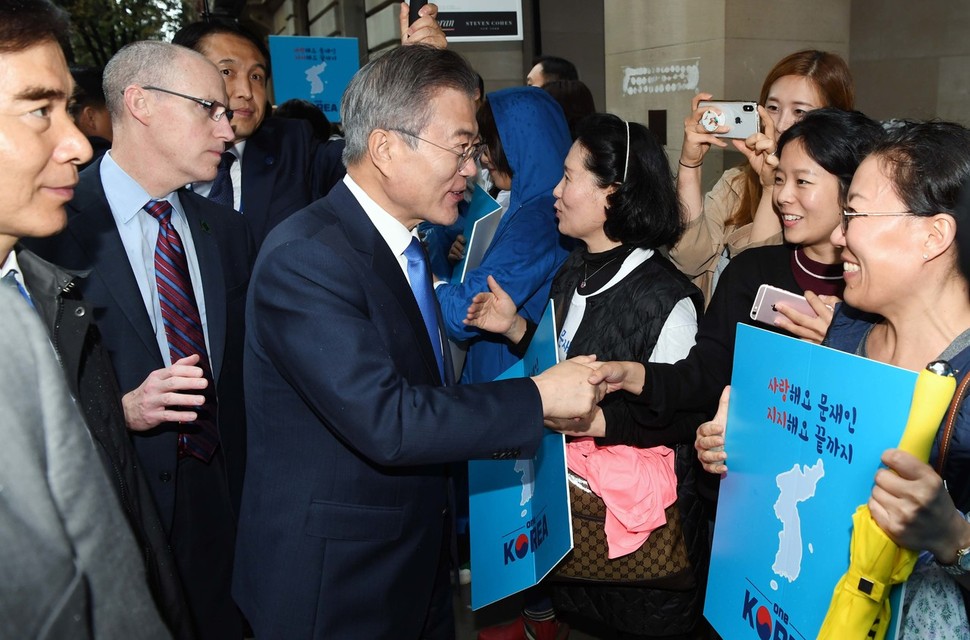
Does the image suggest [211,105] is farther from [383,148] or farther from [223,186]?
[383,148]

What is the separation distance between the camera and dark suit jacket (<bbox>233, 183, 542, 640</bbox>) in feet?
5.95

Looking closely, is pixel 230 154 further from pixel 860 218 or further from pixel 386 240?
pixel 860 218

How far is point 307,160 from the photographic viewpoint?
13.6 feet

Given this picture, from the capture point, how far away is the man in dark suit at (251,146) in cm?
380

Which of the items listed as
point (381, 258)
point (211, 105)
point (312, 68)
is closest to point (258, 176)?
point (211, 105)

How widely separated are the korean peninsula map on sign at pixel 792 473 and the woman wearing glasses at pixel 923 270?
0.24m

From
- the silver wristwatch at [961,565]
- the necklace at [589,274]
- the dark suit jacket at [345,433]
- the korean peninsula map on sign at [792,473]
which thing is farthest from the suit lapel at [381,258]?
the silver wristwatch at [961,565]

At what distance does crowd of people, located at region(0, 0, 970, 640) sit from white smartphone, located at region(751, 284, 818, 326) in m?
0.02

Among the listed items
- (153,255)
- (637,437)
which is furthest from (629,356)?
(153,255)

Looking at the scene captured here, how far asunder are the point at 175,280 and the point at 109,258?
24 centimetres

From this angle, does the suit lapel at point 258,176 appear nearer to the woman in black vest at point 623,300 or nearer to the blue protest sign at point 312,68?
the woman in black vest at point 623,300

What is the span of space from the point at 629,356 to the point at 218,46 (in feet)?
8.89

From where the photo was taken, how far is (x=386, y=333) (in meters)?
1.99

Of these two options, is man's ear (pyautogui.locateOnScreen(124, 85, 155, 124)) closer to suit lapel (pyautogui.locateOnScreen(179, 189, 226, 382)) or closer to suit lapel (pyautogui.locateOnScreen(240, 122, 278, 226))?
suit lapel (pyautogui.locateOnScreen(179, 189, 226, 382))
